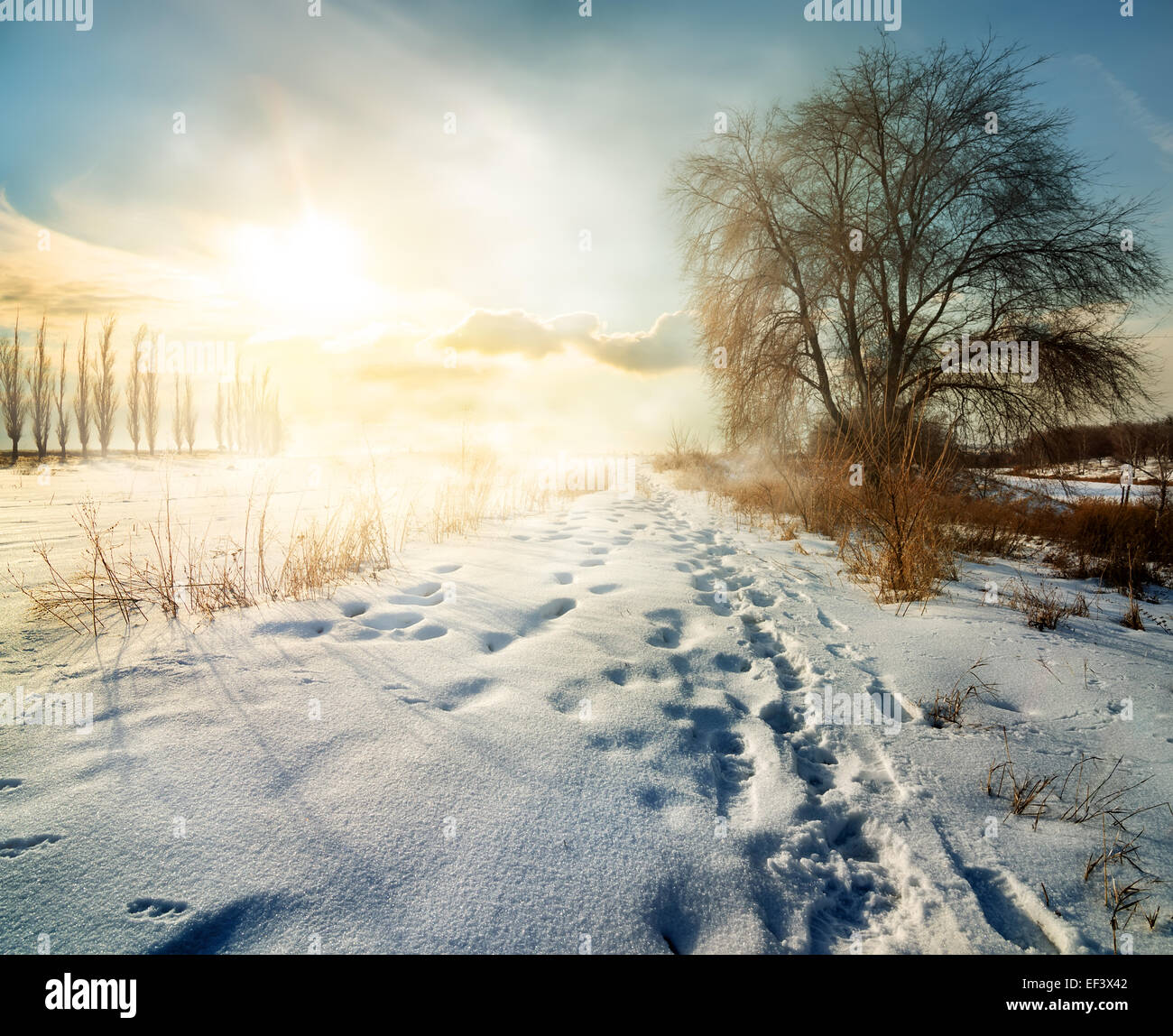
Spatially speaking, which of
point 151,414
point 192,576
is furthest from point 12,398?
point 192,576

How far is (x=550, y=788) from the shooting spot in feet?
5.43

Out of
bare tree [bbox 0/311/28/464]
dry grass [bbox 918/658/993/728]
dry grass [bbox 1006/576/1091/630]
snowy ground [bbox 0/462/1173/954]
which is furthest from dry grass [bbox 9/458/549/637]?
bare tree [bbox 0/311/28/464]

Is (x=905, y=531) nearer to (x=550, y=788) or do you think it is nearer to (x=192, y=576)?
(x=550, y=788)

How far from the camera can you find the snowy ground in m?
1.22

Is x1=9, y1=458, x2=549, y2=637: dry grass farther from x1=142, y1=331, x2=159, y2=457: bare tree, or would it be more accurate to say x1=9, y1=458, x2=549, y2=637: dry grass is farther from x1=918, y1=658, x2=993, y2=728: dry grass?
x1=142, y1=331, x2=159, y2=457: bare tree

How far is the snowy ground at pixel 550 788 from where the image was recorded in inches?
48.1

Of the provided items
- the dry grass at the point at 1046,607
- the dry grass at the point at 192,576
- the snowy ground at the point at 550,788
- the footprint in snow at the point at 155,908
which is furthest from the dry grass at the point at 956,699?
the dry grass at the point at 192,576

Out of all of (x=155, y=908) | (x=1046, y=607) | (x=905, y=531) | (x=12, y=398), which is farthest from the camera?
(x=12, y=398)

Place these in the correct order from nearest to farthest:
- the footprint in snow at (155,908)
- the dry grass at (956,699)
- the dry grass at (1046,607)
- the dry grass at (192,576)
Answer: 1. the footprint in snow at (155,908)
2. the dry grass at (956,699)
3. the dry grass at (192,576)
4. the dry grass at (1046,607)

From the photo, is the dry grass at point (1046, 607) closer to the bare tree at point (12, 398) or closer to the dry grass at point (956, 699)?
the dry grass at point (956, 699)

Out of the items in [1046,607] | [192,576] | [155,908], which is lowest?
[155,908]

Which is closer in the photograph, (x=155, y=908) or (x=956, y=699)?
(x=155, y=908)

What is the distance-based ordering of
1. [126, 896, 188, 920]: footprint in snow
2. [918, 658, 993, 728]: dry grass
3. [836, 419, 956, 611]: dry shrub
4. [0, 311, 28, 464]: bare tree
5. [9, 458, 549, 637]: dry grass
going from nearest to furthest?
[126, 896, 188, 920]: footprint in snow, [918, 658, 993, 728]: dry grass, [9, 458, 549, 637]: dry grass, [836, 419, 956, 611]: dry shrub, [0, 311, 28, 464]: bare tree
